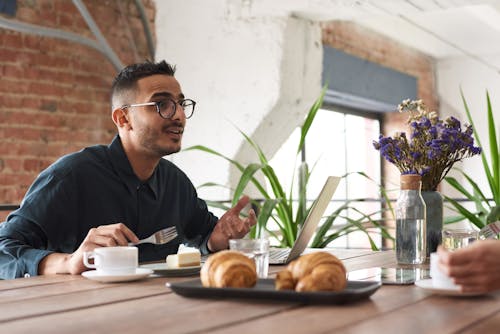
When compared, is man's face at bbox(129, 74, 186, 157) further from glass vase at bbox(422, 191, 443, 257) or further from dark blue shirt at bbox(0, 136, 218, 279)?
glass vase at bbox(422, 191, 443, 257)

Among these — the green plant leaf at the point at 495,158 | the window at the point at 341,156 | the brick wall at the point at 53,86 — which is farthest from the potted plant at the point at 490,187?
the window at the point at 341,156

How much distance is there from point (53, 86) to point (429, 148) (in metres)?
2.62

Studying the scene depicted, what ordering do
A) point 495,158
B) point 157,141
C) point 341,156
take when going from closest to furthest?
point 157,141, point 495,158, point 341,156

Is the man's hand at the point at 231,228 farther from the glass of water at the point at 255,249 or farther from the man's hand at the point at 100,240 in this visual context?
the glass of water at the point at 255,249

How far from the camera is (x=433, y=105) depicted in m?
8.22

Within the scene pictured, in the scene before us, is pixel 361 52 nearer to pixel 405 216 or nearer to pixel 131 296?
pixel 405 216

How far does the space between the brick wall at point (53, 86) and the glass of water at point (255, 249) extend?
2679 millimetres

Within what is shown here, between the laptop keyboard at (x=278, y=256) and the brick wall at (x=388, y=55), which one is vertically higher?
the brick wall at (x=388, y=55)

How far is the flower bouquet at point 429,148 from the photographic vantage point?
2176mm

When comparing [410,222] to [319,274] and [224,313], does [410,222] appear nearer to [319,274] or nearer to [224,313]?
[319,274]

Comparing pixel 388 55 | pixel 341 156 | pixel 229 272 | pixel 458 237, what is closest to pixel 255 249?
pixel 229 272

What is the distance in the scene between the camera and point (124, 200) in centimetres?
234

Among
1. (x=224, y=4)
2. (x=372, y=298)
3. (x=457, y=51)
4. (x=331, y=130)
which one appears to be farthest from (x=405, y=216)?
(x=457, y=51)

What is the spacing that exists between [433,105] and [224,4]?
437cm
